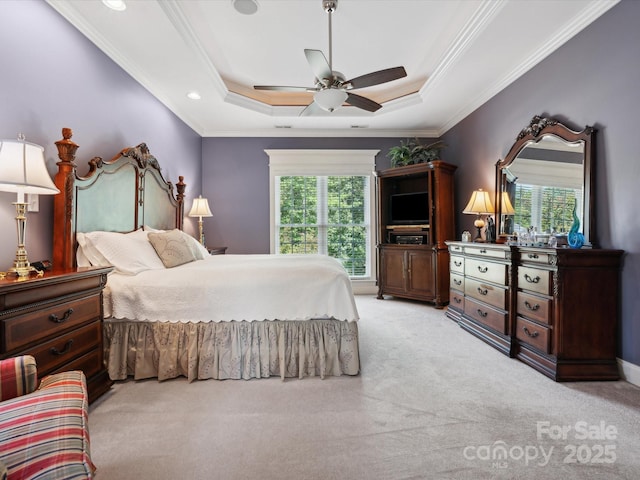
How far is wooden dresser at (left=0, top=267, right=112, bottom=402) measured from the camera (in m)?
1.40

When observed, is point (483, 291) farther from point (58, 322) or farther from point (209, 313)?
point (58, 322)

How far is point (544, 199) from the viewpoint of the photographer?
9.62 feet

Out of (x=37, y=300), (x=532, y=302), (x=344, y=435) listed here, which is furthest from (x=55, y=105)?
(x=532, y=302)

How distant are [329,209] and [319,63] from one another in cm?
313

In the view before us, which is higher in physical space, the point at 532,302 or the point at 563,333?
the point at 532,302

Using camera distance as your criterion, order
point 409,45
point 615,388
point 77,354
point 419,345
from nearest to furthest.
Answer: point 77,354
point 615,388
point 419,345
point 409,45

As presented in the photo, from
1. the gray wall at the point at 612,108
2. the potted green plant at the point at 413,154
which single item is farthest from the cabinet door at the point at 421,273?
the gray wall at the point at 612,108

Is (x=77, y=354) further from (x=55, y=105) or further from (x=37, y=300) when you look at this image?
(x=55, y=105)

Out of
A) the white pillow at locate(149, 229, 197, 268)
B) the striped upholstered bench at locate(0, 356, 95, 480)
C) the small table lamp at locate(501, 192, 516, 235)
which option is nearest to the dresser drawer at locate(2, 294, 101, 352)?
the striped upholstered bench at locate(0, 356, 95, 480)

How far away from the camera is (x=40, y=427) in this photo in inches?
33.5

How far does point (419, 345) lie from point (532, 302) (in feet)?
3.35

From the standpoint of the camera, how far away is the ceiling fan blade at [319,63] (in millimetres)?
2266

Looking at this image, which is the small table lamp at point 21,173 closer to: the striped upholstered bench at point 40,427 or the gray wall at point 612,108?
the striped upholstered bench at point 40,427

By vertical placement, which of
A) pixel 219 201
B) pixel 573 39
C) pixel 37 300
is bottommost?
pixel 37 300
